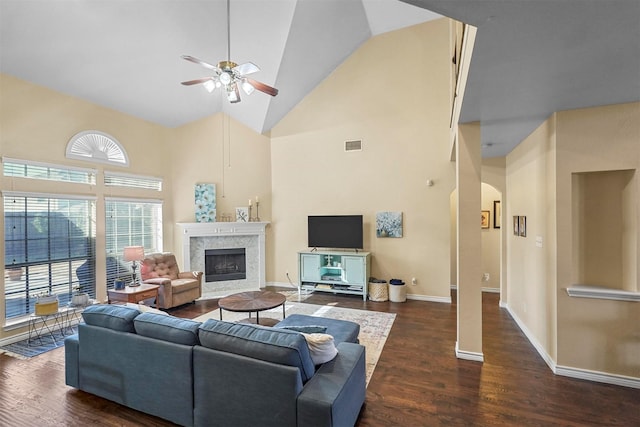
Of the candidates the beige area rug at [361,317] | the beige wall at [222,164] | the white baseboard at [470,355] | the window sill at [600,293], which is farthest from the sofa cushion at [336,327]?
the beige wall at [222,164]

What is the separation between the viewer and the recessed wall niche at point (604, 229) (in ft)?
9.71

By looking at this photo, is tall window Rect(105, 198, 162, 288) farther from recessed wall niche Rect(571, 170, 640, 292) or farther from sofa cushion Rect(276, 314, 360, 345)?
recessed wall niche Rect(571, 170, 640, 292)

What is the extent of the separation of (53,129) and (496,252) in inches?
322

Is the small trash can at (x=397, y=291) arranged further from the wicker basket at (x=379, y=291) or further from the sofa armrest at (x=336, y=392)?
the sofa armrest at (x=336, y=392)

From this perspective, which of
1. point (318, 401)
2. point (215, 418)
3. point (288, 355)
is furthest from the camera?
point (215, 418)

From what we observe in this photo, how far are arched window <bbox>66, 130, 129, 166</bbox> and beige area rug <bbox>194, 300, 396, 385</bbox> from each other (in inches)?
126

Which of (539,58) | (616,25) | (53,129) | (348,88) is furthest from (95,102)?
(616,25)

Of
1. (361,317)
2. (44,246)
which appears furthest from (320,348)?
(44,246)

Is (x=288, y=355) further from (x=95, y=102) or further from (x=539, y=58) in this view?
(x=95, y=102)

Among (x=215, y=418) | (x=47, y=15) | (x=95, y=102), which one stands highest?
(x=47, y=15)

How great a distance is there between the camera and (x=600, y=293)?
2.93 m

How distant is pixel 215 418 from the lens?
214 centimetres

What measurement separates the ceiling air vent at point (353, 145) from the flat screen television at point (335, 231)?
1443 millimetres

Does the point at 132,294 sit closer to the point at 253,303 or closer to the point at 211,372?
the point at 253,303
